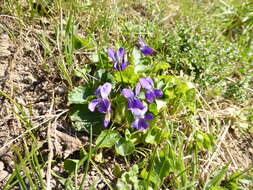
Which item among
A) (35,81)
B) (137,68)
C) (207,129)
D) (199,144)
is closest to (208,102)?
(207,129)

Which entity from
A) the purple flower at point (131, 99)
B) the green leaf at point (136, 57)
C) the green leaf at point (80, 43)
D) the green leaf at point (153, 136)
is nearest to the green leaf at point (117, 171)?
the green leaf at point (153, 136)

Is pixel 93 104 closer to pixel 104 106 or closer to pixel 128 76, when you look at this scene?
pixel 104 106

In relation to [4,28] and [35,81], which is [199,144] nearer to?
[35,81]

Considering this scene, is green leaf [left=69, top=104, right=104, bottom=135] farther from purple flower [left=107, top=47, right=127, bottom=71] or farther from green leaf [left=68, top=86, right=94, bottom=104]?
purple flower [left=107, top=47, right=127, bottom=71]

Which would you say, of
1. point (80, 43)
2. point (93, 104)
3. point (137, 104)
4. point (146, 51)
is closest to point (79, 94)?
point (93, 104)

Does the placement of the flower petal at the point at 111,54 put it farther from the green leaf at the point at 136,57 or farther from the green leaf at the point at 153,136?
the green leaf at the point at 153,136

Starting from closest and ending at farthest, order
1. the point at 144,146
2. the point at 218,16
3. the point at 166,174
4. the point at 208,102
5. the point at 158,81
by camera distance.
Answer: the point at 166,174 → the point at 144,146 → the point at 158,81 → the point at 208,102 → the point at 218,16
